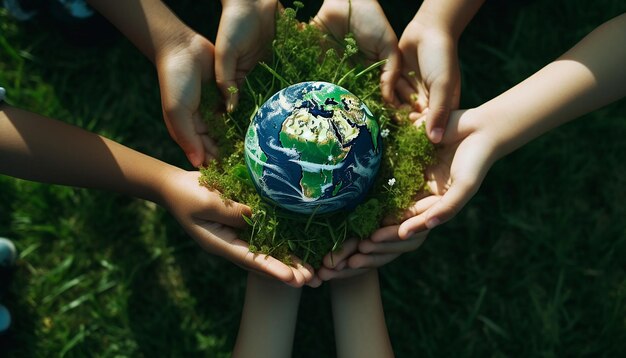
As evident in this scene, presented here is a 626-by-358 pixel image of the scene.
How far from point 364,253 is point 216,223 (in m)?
0.65

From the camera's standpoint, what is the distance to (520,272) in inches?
131

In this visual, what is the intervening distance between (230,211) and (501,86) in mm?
1729

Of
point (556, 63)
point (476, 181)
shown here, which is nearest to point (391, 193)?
point (476, 181)

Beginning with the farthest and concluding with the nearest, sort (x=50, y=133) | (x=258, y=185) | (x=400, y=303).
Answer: (x=400, y=303) < (x=50, y=133) < (x=258, y=185)

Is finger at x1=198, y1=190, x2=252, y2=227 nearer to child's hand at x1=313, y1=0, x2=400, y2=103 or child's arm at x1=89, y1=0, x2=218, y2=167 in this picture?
child's arm at x1=89, y1=0, x2=218, y2=167

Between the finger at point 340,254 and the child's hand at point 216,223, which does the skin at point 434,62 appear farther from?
the child's hand at point 216,223

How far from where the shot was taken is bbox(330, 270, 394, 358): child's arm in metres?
2.89

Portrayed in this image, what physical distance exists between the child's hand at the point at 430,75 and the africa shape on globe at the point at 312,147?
0.35m

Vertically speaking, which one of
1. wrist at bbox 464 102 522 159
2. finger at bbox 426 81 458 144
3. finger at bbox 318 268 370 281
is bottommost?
finger at bbox 318 268 370 281

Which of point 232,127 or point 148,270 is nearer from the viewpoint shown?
point 232,127

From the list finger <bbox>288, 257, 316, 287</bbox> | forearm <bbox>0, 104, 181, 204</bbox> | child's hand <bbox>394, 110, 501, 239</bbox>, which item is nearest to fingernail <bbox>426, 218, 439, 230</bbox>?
child's hand <bbox>394, 110, 501, 239</bbox>

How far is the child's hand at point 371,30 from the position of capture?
9.36ft

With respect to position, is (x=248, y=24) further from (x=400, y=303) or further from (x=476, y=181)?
(x=400, y=303)

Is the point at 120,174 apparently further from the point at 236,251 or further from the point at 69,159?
the point at 236,251
